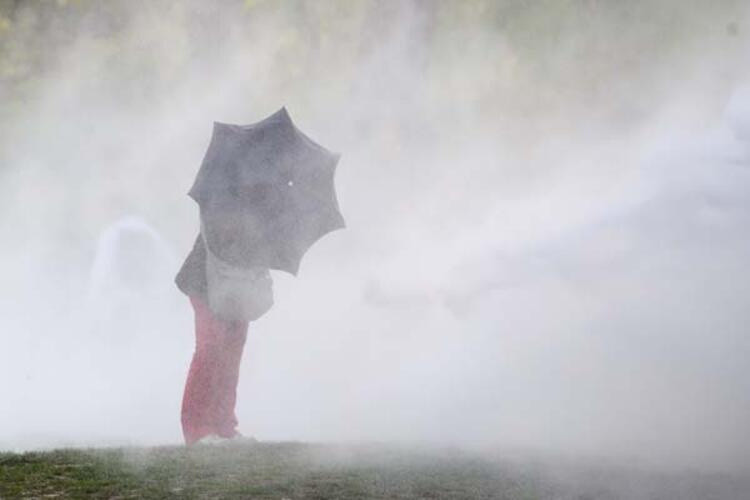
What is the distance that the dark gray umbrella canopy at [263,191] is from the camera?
659 inches

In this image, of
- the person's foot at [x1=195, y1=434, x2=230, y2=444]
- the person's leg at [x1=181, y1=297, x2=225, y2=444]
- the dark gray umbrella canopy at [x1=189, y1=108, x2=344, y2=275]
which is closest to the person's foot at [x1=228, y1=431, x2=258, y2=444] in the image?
the person's foot at [x1=195, y1=434, x2=230, y2=444]

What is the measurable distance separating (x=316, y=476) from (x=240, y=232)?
420 centimetres

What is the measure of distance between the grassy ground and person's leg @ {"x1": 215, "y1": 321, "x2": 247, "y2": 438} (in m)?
0.94

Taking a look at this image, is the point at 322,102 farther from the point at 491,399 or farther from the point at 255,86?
the point at 491,399

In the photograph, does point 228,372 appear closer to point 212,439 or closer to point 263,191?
point 212,439

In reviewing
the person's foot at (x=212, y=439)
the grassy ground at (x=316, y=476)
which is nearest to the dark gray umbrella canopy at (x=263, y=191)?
the person's foot at (x=212, y=439)

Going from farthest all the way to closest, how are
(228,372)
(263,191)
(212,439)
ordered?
(228,372), (212,439), (263,191)

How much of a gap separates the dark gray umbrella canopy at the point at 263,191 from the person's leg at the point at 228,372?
119 centimetres

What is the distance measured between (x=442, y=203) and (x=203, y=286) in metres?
17.3

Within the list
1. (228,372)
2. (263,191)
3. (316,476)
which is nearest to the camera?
(316,476)

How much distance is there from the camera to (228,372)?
58.6 feet

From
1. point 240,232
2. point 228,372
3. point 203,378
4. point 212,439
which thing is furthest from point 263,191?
point 212,439

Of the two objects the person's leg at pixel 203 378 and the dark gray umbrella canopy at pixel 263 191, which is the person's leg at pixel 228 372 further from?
the dark gray umbrella canopy at pixel 263 191

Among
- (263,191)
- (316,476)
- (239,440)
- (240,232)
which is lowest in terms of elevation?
(316,476)
